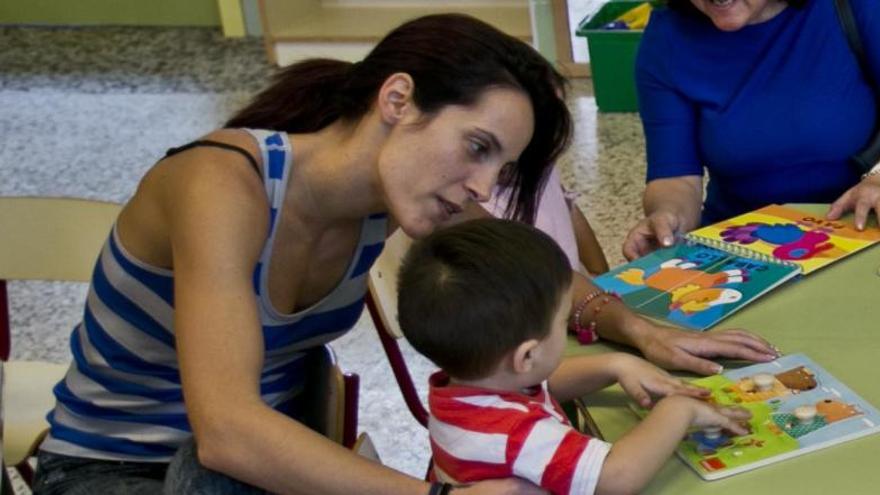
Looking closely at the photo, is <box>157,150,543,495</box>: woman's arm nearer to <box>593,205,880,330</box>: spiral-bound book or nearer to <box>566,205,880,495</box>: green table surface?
<box>566,205,880,495</box>: green table surface

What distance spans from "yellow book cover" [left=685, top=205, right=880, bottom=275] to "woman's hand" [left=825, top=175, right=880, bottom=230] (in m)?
0.01

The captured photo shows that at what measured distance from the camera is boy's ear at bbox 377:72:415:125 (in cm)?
141

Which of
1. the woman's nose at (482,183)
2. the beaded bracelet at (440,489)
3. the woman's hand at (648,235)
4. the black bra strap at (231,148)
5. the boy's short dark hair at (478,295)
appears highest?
the black bra strap at (231,148)

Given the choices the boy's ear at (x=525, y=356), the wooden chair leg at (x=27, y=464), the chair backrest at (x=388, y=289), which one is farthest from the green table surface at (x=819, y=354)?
the wooden chair leg at (x=27, y=464)

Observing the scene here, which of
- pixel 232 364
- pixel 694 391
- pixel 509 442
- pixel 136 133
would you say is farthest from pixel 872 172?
pixel 136 133

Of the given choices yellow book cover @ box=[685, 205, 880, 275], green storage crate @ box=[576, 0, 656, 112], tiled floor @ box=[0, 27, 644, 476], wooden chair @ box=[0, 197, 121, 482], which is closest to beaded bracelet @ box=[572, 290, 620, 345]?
yellow book cover @ box=[685, 205, 880, 275]

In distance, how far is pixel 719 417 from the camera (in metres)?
1.23

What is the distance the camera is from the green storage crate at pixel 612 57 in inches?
153

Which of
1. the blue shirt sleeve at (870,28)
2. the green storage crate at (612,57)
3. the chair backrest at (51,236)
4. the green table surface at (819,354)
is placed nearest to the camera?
the green table surface at (819,354)

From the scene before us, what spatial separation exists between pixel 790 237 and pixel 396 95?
23.2 inches

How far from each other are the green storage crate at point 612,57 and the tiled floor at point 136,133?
5 cm

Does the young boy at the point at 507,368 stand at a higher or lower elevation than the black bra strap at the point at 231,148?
lower

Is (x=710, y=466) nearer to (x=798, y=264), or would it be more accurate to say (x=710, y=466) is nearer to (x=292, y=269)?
(x=798, y=264)

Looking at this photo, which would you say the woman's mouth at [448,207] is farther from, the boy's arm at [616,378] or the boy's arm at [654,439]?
the boy's arm at [654,439]
